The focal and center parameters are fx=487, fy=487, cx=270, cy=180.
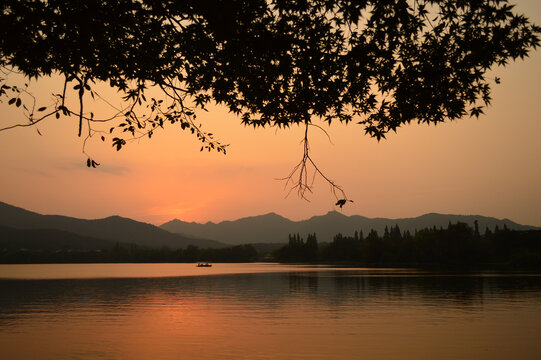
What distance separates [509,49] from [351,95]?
15.0 feet

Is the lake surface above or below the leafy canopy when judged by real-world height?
below

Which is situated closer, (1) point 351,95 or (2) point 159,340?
(1) point 351,95

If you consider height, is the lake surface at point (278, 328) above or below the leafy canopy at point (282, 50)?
below

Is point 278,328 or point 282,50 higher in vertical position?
point 282,50

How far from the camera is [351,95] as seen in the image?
1534 cm

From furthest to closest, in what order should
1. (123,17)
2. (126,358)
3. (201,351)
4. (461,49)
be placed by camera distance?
(201,351) → (126,358) → (461,49) → (123,17)

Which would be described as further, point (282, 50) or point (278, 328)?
point (278, 328)

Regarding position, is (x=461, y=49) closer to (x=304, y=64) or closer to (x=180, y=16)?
(x=304, y=64)

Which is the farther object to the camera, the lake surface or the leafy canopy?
the lake surface

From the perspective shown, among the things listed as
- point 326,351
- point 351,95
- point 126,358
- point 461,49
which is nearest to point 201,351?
point 126,358

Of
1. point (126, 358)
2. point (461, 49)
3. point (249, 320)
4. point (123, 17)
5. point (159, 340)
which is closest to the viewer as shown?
point (123, 17)

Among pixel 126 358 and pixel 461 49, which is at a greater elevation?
pixel 461 49

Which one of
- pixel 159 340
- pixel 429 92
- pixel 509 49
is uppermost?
pixel 509 49

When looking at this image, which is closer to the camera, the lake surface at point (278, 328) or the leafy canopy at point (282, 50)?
the leafy canopy at point (282, 50)
